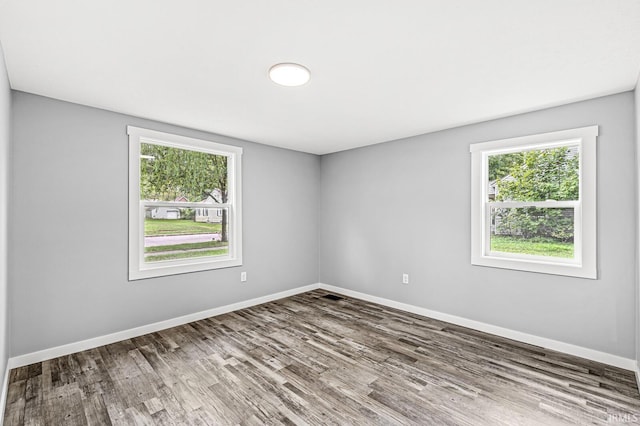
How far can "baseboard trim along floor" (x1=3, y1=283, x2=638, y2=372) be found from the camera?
105 inches

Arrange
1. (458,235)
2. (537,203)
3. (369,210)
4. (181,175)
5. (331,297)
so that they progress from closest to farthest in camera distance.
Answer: (537,203) < (458,235) < (181,175) < (369,210) < (331,297)

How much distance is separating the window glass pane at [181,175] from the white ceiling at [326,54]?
55 centimetres

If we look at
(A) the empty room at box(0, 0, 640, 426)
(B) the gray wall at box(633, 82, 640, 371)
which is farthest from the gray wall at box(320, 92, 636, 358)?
(B) the gray wall at box(633, 82, 640, 371)

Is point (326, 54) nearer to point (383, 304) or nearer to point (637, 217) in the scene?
point (637, 217)

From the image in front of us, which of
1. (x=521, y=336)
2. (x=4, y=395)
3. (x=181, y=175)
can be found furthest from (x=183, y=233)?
(x=521, y=336)

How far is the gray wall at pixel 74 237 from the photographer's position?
2674 mm

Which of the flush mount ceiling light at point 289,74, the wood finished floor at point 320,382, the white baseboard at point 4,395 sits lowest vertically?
the wood finished floor at point 320,382

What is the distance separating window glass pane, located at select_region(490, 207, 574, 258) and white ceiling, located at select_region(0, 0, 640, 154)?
1.07m

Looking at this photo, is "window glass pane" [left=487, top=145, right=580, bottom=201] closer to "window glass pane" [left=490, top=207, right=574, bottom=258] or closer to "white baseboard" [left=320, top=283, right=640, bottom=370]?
"window glass pane" [left=490, top=207, right=574, bottom=258]

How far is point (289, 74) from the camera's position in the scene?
2.29 metres

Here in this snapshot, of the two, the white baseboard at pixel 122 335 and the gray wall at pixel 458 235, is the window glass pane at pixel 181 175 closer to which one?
the white baseboard at pixel 122 335

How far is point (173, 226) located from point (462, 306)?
11.8 feet

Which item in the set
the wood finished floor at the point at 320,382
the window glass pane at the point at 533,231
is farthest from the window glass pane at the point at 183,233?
the window glass pane at the point at 533,231

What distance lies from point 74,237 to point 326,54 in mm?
2850
